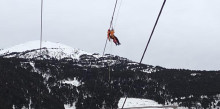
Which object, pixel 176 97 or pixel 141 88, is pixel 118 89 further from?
pixel 176 97

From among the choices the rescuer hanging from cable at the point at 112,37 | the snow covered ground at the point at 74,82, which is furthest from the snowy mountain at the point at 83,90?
the rescuer hanging from cable at the point at 112,37

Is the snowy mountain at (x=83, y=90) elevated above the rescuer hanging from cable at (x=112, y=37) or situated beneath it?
elevated above

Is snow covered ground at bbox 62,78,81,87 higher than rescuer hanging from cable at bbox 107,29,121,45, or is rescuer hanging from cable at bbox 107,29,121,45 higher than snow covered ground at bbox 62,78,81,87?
snow covered ground at bbox 62,78,81,87

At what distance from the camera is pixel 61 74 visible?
599 feet

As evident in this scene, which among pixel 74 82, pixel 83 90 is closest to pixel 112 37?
pixel 83 90

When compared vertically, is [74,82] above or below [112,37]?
above

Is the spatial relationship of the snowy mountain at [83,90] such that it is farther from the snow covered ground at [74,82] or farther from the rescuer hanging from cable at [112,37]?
the rescuer hanging from cable at [112,37]

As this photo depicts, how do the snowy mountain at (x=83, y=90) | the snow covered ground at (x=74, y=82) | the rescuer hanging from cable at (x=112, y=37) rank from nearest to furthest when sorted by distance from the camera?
1. the rescuer hanging from cable at (x=112, y=37)
2. the snowy mountain at (x=83, y=90)
3. the snow covered ground at (x=74, y=82)

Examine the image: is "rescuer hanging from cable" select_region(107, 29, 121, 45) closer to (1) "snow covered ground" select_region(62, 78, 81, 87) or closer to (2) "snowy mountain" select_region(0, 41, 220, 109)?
(2) "snowy mountain" select_region(0, 41, 220, 109)

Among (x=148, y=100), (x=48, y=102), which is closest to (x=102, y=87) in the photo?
(x=148, y=100)

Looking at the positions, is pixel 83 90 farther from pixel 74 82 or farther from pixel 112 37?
pixel 112 37

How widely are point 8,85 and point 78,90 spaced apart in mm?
35296

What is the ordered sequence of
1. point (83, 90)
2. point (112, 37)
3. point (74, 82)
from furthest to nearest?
point (74, 82)
point (83, 90)
point (112, 37)

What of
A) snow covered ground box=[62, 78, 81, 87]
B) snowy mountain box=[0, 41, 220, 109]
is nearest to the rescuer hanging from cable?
snowy mountain box=[0, 41, 220, 109]
